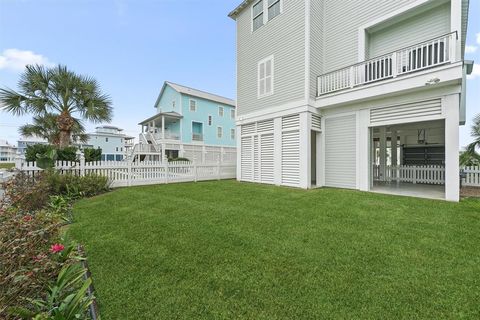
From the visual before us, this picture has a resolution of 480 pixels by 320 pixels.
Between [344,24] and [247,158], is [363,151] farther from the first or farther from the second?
[247,158]

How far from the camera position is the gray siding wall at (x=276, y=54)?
8969mm

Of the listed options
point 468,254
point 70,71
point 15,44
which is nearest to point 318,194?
point 468,254

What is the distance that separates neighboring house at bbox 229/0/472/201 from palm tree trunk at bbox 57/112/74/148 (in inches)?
340

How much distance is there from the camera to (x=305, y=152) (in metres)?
8.62

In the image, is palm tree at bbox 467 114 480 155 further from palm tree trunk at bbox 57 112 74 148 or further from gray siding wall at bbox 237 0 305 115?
palm tree trunk at bbox 57 112 74 148

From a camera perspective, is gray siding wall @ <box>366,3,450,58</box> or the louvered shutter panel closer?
gray siding wall @ <box>366,3,450,58</box>

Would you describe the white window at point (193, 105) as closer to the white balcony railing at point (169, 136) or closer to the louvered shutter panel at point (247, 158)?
the white balcony railing at point (169, 136)

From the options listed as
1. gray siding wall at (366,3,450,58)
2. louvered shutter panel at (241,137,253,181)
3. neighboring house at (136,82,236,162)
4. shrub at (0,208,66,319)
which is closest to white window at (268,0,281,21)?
gray siding wall at (366,3,450,58)

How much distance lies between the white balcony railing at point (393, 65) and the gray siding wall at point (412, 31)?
1018 mm

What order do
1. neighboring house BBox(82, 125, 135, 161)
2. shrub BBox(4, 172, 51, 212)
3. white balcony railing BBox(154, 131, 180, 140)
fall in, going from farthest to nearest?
neighboring house BBox(82, 125, 135, 161) → white balcony railing BBox(154, 131, 180, 140) → shrub BBox(4, 172, 51, 212)

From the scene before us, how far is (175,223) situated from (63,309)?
275cm

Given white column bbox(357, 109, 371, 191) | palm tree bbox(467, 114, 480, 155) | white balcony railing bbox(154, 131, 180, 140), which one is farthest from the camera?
white balcony railing bbox(154, 131, 180, 140)

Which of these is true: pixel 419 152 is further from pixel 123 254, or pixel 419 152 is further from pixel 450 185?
pixel 123 254

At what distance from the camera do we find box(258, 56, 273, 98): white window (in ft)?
33.7
